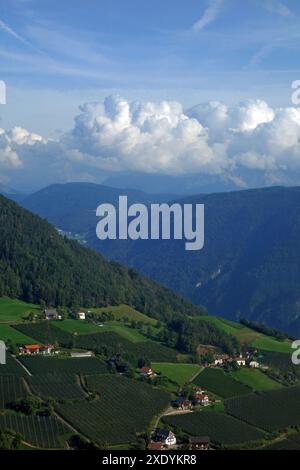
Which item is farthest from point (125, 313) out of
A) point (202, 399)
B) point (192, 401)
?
point (192, 401)

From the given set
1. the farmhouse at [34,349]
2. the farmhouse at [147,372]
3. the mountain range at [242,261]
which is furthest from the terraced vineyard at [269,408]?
the mountain range at [242,261]

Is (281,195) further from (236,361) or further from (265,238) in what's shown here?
(236,361)

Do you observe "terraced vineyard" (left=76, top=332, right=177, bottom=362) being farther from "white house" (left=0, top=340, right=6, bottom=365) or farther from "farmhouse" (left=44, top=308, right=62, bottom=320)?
"white house" (left=0, top=340, right=6, bottom=365)

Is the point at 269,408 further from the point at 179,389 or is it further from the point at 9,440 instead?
the point at 9,440

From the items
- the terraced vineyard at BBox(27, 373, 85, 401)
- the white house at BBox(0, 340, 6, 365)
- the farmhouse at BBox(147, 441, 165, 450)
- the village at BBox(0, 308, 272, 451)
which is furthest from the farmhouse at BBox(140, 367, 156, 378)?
the farmhouse at BBox(147, 441, 165, 450)

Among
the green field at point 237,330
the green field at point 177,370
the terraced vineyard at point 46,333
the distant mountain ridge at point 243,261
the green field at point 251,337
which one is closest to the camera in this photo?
the green field at point 177,370

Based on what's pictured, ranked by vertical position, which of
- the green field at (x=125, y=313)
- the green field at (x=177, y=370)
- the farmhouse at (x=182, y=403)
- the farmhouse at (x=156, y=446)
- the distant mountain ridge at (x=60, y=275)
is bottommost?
the farmhouse at (x=156, y=446)

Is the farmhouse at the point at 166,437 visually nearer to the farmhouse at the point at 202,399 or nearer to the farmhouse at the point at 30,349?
the farmhouse at the point at 202,399
